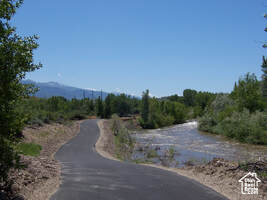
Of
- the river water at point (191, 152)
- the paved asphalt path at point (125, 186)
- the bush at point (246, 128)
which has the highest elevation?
the bush at point (246, 128)

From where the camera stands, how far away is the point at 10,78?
655 centimetres

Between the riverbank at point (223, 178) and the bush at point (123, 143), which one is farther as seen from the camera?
the bush at point (123, 143)

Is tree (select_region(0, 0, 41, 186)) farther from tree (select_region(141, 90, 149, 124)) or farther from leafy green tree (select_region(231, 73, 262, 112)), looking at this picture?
tree (select_region(141, 90, 149, 124))

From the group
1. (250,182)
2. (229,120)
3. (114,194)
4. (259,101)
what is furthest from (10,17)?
(259,101)

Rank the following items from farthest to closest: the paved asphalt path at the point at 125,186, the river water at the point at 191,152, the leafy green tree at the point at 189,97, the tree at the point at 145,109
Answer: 1. the leafy green tree at the point at 189,97
2. the tree at the point at 145,109
3. the river water at the point at 191,152
4. the paved asphalt path at the point at 125,186

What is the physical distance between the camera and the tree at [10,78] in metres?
6.46

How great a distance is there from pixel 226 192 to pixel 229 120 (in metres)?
31.1

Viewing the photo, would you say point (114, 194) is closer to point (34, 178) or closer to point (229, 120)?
point (34, 178)

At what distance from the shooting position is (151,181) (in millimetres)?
10445

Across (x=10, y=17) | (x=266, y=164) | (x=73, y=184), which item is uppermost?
(x=10, y=17)

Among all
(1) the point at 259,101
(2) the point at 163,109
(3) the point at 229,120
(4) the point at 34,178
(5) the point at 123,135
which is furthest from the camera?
(2) the point at 163,109

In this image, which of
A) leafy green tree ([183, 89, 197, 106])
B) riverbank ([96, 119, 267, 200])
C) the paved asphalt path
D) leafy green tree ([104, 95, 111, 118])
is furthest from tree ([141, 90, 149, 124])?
leafy green tree ([183, 89, 197, 106])

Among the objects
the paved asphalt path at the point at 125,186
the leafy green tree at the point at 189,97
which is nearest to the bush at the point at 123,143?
the paved asphalt path at the point at 125,186

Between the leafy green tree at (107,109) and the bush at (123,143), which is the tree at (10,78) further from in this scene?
the leafy green tree at (107,109)
